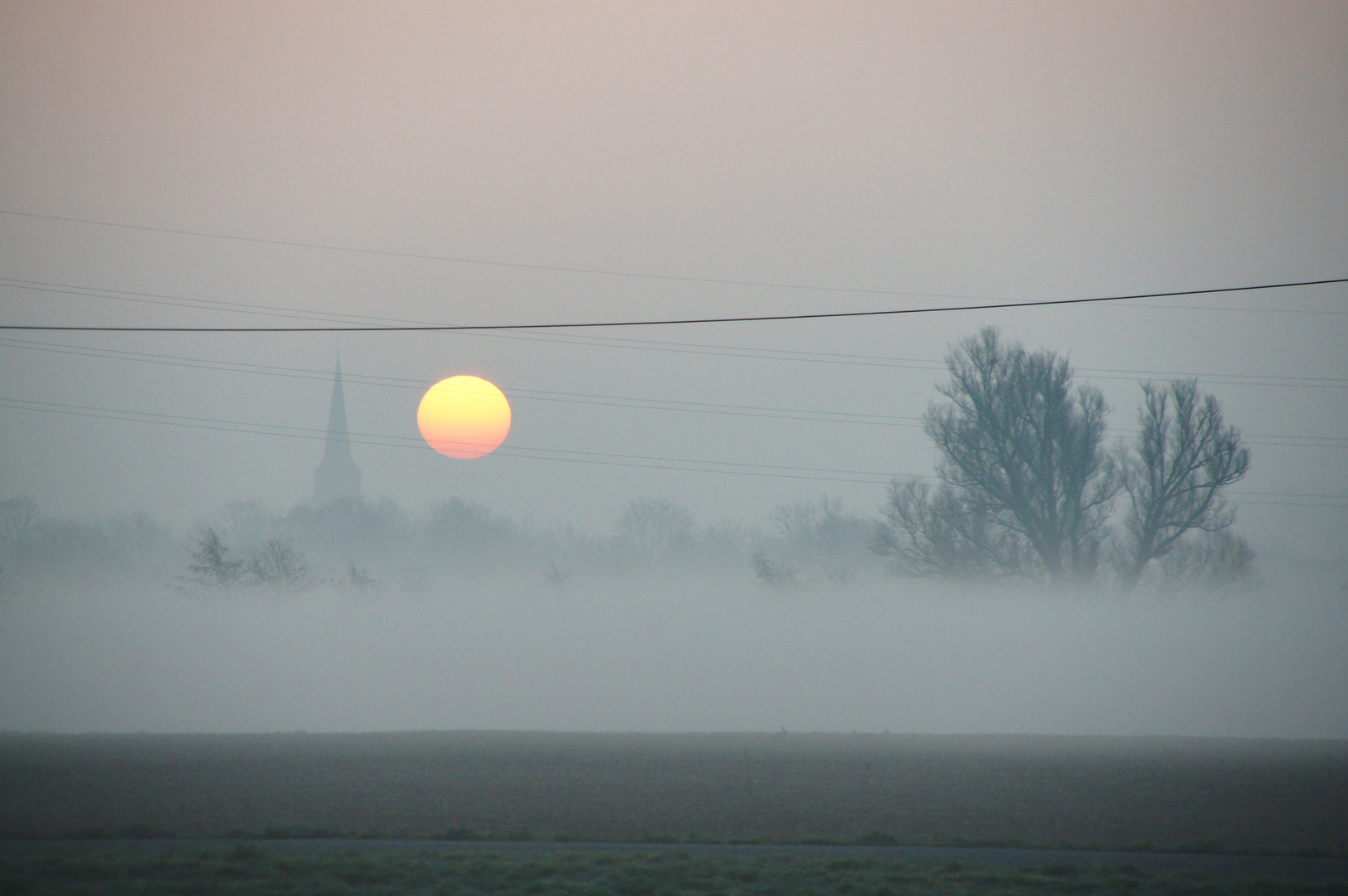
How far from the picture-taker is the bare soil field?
14.7 m

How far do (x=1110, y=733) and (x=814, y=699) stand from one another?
13.5 metres

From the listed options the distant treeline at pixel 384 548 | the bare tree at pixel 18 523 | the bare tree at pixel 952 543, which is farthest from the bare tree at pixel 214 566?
the bare tree at pixel 952 543

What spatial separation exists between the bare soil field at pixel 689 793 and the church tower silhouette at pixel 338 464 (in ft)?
405

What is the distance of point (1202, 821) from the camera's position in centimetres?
1603

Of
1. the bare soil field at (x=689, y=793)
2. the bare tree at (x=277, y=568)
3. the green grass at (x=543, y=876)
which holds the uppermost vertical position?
the bare tree at (x=277, y=568)

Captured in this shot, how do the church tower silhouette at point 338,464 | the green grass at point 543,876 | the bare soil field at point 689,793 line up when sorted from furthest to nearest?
the church tower silhouette at point 338,464
the bare soil field at point 689,793
the green grass at point 543,876

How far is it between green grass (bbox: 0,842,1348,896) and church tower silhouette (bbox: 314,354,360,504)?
141 m

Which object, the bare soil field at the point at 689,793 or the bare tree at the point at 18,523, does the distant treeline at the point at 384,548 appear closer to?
the bare tree at the point at 18,523

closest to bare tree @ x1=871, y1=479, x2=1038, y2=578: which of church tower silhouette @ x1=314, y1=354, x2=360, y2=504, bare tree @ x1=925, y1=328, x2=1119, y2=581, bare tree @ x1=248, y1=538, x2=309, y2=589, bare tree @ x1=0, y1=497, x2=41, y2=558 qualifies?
bare tree @ x1=925, y1=328, x2=1119, y2=581

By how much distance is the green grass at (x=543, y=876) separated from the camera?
1076 centimetres

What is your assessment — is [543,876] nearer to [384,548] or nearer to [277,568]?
[277,568]

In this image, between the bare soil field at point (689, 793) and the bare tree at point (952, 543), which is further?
the bare tree at point (952, 543)

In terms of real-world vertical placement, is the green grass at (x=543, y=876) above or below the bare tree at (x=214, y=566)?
below

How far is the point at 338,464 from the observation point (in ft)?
500
